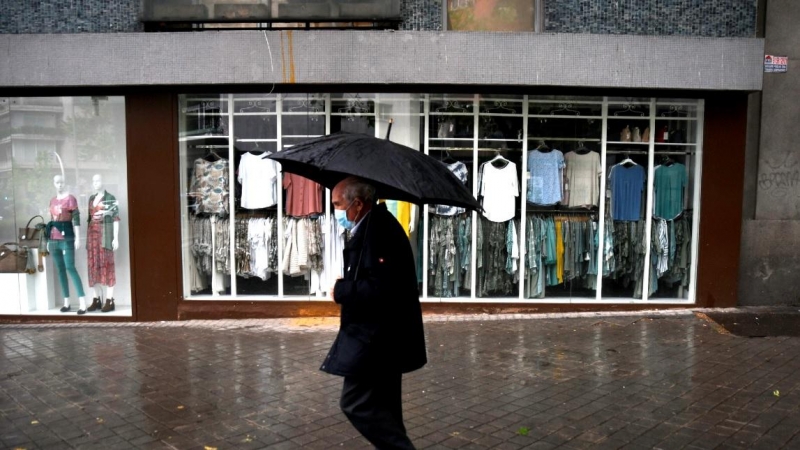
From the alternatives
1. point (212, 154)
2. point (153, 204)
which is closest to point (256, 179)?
point (212, 154)

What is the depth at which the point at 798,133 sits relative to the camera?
9273 mm

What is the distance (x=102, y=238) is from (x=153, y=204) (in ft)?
2.79

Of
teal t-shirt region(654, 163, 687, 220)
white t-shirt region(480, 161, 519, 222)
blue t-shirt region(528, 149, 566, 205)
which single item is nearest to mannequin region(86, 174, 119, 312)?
white t-shirt region(480, 161, 519, 222)

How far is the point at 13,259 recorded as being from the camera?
9008mm

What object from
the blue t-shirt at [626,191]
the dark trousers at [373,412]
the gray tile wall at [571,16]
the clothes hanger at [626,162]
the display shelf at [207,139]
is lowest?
the dark trousers at [373,412]

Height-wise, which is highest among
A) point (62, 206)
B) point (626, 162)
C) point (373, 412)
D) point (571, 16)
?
point (571, 16)

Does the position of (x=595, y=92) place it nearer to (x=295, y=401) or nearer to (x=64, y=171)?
(x=295, y=401)

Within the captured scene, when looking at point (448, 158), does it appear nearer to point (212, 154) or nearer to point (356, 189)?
point (212, 154)

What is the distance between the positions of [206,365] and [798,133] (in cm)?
812

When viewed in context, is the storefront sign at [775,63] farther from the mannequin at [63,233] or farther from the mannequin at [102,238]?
the mannequin at [63,233]

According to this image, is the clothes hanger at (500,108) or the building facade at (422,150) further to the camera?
the clothes hanger at (500,108)

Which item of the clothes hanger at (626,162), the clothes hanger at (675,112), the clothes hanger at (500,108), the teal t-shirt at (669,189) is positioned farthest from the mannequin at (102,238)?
the clothes hanger at (675,112)

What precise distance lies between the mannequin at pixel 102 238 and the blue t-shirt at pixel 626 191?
6.53m

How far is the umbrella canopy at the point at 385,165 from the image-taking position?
11.7ft
